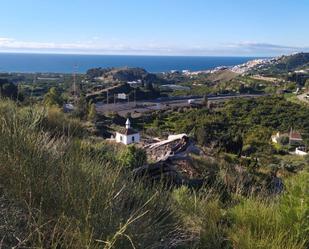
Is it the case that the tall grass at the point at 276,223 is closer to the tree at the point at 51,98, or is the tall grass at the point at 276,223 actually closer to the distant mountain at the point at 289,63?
the tree at the point at 51,98

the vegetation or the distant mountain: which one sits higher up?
the vegetation

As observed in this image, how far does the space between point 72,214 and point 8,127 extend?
0.75 meters

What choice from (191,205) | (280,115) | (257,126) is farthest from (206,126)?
(191,205)

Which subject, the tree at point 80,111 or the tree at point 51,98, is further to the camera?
the tree at point 80,111

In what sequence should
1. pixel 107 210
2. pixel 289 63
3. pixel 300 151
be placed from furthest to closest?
pixel 289 63 < pixel 300 151 < pixel 107 210

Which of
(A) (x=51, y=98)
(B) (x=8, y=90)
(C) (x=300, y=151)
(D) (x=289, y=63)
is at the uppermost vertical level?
(B) (x=8, y=90)

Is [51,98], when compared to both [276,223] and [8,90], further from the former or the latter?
[276,223]

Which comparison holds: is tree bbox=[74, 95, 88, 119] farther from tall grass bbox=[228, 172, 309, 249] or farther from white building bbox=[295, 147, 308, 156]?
white building bbox=[295, 147, 308, 156]

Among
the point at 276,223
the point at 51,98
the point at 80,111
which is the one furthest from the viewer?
the point at 80,111

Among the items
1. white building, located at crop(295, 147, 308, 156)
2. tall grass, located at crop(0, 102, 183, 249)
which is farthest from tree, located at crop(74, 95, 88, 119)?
white building, located at crop(295, 147, 308, 156)

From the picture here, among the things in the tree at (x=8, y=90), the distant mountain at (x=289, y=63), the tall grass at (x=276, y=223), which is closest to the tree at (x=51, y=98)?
the tree at (x=8, y=90)

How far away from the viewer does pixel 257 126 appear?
1818 inches

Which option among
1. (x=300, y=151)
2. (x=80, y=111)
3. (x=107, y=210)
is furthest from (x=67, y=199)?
(x=300, y=151)

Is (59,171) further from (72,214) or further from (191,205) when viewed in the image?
(191,205)
